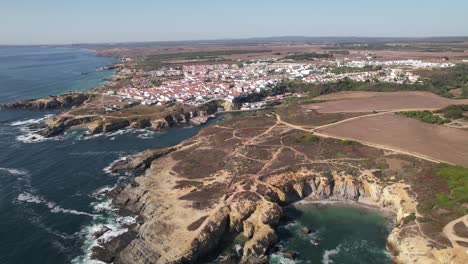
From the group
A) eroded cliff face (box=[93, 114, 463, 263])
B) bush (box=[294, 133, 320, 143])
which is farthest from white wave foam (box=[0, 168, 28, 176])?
bush (box=[294, 133, 320, 143])

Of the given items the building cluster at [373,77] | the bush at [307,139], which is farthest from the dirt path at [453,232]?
the building cluster at [373,77]

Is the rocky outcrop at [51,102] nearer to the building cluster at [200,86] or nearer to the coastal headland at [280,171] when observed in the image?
the building cluster at [200,86]

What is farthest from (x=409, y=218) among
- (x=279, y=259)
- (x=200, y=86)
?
(x=200, y=86)

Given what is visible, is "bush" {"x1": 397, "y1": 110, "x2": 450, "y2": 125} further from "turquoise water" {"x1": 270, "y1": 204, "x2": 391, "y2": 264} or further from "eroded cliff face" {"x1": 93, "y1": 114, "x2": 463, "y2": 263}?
"turquoise water" {"x1": 270, "y1": 204, "x2": 391, "y2": 264}

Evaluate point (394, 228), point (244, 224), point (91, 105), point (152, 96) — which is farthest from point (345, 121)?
point (91, 105)

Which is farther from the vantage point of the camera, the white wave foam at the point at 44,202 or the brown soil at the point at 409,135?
the brown soil at the point at 409,135

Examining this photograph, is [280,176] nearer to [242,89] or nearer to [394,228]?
[394,228]
